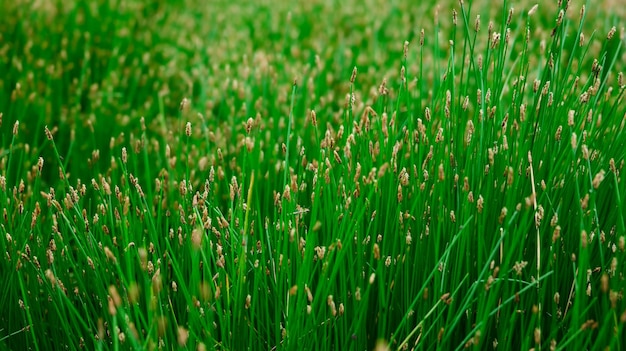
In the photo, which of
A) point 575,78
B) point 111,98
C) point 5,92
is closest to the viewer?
point 575,78

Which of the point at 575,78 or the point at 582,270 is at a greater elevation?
the point at 575,78

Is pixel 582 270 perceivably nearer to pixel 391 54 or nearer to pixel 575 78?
pixel 575 78

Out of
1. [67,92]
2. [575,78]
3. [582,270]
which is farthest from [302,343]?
[67,92]

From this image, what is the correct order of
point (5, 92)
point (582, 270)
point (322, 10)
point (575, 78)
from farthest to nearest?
point (322, 10) → point (5, 92) → point (575, 78) → point (582, 270)

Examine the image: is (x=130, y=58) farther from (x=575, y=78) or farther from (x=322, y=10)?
(x=575, y=78)

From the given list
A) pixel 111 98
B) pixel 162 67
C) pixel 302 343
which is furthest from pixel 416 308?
pixel 162 67

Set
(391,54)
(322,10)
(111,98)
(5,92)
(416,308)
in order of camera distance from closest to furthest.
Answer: (416,308) → (5,92) → (111,98) → (391,54) → (322,10)

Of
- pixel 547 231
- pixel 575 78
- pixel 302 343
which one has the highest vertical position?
pixel 575 78

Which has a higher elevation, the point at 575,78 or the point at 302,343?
the point at 575,78

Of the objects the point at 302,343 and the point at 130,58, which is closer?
the point at 302,343
